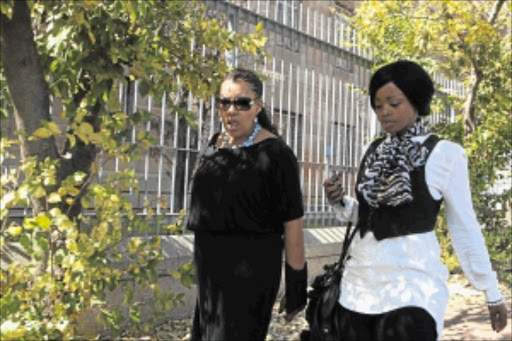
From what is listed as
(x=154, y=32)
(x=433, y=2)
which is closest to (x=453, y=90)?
(x=433, y=2)

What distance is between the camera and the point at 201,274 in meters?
2.75

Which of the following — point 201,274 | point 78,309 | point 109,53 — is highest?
point 109,53

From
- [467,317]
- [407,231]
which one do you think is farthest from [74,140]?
[467,317]

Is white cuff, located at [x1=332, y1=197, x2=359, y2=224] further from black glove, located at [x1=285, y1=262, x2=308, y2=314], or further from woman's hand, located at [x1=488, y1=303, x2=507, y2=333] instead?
woman's hand, located at [x1=488, y1=303, x2=507, y2=333]

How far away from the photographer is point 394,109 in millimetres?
2541

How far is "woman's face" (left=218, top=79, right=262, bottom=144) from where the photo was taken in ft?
9.27

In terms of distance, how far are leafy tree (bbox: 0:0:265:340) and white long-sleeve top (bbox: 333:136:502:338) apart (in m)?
1.49

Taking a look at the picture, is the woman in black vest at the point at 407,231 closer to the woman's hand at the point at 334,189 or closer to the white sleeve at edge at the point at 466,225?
the white sleeve at edge at the point at 466,225

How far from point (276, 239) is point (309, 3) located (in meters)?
10.5

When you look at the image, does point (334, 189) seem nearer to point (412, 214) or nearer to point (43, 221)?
point (412, 214)

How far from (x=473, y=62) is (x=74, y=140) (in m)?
5.66

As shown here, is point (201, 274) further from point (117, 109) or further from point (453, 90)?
point (453, 90)

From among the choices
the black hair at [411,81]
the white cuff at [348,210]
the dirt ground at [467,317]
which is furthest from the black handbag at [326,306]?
the dirt ground at [467,317]

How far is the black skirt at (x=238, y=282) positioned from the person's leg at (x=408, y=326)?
1.82 feet
